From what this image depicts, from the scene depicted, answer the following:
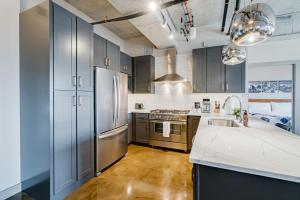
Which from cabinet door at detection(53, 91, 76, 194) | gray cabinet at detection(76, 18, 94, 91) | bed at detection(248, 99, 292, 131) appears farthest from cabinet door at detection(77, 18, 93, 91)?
bed at detection(248, 99, 292, 131)

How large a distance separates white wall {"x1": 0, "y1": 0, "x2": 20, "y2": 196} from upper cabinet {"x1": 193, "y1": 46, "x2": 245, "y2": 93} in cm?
356

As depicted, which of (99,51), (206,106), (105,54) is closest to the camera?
(99,51)

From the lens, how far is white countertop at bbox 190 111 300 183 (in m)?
0.85

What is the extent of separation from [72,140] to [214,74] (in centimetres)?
334

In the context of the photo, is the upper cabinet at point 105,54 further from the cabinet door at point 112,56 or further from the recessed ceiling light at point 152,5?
the recessed ceiling light at point 152,5

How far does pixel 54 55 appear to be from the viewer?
1.85 metres

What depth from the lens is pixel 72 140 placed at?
2092mm

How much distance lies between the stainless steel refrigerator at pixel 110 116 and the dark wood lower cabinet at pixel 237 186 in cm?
194

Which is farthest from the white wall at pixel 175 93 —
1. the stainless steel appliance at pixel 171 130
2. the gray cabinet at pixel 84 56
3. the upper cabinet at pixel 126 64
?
the gray cabinet at pixel 84 56

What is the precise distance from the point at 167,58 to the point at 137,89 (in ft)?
4.18

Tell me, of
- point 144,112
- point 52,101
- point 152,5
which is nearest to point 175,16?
point 152,5

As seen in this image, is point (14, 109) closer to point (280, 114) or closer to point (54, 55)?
point (54, 55)

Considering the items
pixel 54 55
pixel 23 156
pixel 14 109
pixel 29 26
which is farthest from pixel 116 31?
pixel 23 156

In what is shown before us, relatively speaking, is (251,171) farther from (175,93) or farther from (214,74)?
(175,93)
